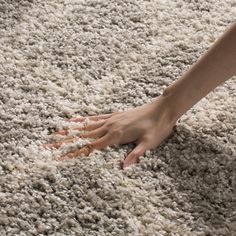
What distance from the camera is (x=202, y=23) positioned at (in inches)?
56.3

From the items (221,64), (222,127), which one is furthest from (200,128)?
(221,64)

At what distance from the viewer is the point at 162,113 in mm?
1082

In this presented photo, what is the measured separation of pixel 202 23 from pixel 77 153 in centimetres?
58

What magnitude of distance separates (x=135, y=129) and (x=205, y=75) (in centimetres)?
17

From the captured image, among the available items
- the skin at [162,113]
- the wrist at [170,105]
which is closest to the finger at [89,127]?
the skin at [162,113]

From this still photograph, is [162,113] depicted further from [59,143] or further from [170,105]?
[59,143]

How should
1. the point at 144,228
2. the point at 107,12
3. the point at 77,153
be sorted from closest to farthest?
the point at 144,228 < the point at 77,153 < the point at 107,12

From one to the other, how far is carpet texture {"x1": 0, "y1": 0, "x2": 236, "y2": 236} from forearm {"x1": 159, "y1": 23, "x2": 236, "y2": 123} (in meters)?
0.07

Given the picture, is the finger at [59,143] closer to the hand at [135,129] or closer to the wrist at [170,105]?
the hand at [135,129]

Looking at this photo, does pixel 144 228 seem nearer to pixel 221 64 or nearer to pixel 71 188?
pixel 71 188

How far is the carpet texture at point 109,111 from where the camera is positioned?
950 millimetres

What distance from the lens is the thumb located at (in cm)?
104

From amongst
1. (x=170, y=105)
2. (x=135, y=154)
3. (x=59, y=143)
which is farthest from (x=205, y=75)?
(x=59, y=143)

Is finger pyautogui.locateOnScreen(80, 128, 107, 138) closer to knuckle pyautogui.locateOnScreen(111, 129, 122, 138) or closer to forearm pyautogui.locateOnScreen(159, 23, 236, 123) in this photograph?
knuckle pyautogui.locateOnScreen(111, 129, 122, 138)
